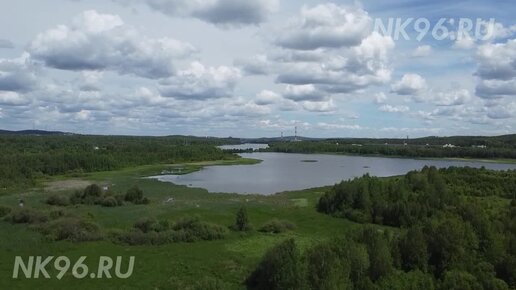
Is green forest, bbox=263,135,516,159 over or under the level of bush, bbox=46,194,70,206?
over

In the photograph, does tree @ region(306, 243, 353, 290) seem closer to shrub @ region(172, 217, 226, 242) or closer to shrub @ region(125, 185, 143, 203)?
shrub @ region(172, 217, 226, 242)

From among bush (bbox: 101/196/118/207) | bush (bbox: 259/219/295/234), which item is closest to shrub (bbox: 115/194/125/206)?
bush (bbox: 101/196/118/207)

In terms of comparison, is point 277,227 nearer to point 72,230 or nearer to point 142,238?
point 142,238

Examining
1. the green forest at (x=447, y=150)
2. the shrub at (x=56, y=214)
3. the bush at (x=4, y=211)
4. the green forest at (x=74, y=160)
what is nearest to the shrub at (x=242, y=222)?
the shrub at (x=56, y=214)

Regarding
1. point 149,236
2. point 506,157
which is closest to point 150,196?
point 149,236

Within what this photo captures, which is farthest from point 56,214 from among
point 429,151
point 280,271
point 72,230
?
point 429,151

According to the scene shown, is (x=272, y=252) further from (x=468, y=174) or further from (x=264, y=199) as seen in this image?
(x=468, y=174)
